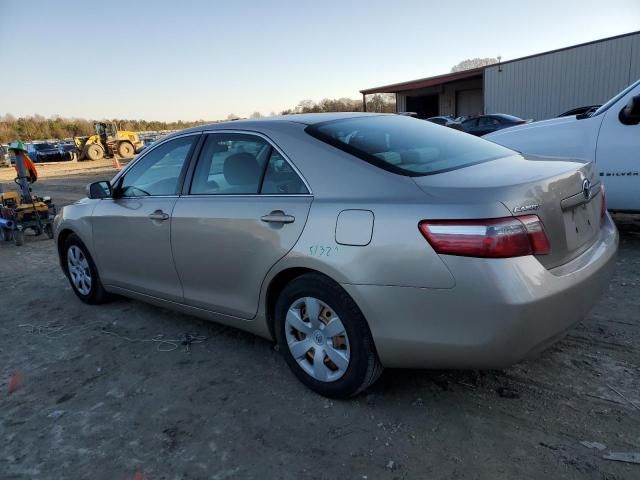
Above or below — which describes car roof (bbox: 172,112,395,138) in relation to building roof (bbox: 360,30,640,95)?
below

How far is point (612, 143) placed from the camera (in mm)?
5207

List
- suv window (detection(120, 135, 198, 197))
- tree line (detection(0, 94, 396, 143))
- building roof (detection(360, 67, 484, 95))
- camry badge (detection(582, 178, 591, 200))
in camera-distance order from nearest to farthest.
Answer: camry badge (detection(582, 178, 591, 200))
suv window (detection(120, 135, 198, 197))
building roof (detection(360, 67, 484, 95))
tree line (detection(0, 94, 396, 143))

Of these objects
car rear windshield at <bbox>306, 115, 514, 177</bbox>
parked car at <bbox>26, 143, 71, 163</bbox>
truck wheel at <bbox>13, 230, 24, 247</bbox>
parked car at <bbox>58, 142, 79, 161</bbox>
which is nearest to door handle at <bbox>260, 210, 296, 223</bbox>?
car rear windshield at <bbox>306, 115, 514, 177</bbox>

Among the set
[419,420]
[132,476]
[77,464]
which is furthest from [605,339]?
[77,464]

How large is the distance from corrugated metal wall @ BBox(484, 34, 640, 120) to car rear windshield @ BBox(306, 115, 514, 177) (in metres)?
24.0

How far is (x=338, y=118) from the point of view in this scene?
11.0 feet

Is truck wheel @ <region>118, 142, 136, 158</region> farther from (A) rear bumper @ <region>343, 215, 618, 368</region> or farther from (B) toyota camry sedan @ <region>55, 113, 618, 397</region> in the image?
(A) rear bumper @ <region>343, 215, 618, 368</region>

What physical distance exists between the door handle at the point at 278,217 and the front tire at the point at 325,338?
0.34 meters

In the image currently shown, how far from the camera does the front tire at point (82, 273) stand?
15.5 feet

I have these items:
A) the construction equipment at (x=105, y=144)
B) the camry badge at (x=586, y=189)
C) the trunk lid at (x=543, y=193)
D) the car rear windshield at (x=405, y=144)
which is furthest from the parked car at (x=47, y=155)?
the camry badge at (x=586, y=189)

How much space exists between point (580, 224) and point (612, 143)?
3.14 m

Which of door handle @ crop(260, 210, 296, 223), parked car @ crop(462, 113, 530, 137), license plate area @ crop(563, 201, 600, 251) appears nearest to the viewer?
license plate area @ crop(563, 201, 600, 251)

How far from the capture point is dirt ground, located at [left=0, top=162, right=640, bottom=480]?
2.38m

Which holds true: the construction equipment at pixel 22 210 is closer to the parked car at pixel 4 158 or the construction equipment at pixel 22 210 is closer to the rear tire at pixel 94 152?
the rear tire at pixel 94 152
